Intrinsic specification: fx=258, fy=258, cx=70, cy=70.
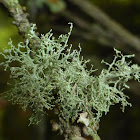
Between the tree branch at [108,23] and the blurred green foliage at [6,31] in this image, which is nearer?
the blurred green foliage at [6,31]

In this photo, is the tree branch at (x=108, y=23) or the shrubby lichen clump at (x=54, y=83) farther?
the tree branch at (x=108, y=23)

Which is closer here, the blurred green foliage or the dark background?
the blurred green foliage

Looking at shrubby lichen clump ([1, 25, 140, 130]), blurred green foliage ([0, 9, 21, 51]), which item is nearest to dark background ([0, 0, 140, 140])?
blurred green foliage ([0, 9, 21, 51])

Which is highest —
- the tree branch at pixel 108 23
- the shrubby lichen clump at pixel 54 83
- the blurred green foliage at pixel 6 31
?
the tree branch at pixel 108 23

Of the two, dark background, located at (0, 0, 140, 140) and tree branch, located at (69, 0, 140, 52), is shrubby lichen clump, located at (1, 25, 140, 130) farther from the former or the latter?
tree branch, located at (69, 0, 140, 52)

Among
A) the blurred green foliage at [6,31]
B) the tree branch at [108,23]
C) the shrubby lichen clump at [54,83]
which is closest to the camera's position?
the shrubby lichen clump at [54,83]

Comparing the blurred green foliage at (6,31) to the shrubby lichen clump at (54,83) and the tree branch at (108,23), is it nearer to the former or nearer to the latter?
the tree branch at (108,23)

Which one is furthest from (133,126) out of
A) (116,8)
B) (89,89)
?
(89,89)

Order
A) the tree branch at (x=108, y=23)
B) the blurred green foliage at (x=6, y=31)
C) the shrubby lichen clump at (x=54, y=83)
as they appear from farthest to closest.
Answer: the tree branch at (x=108, y=23)
the blurred green foliage at (x=6, y=31)
the shrubby lichen clump at (x=54, y=83)

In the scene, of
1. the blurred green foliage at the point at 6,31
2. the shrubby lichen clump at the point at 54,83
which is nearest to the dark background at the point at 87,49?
the blurred green foliage at the point at 6,31

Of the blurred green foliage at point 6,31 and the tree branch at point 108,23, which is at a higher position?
the tree branch at point 108,23

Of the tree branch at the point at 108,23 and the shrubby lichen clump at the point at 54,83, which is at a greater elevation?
the tree branch at the point at 108,23
